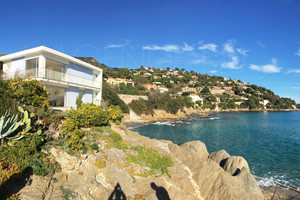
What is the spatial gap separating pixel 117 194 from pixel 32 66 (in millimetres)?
17794

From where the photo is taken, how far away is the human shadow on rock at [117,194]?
730 cm

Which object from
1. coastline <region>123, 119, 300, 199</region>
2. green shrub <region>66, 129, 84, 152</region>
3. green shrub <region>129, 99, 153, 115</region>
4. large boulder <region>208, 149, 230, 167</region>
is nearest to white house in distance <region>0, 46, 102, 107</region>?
green shrub <region>66, 129, 84, 152</region>

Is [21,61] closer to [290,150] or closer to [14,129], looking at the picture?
[14,129]

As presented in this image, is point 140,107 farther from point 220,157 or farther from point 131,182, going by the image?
point 131,182

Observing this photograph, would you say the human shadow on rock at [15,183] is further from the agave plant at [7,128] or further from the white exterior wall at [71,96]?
the white exterior wall at [71,96]

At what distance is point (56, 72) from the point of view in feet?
57.8

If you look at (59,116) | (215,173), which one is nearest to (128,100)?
(59,116)

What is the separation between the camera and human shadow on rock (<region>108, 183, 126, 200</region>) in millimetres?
7305

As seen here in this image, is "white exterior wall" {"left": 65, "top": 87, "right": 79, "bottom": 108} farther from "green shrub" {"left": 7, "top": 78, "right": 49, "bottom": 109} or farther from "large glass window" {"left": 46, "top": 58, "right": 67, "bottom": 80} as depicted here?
"green shrub" {"left": 7, "top": 78, "right": 49, "bottom": 109}

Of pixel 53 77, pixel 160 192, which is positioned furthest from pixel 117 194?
pixel 53 77

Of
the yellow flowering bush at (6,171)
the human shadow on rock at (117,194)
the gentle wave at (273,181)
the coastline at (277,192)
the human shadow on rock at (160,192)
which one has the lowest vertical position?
the gentle wave at (273,181)

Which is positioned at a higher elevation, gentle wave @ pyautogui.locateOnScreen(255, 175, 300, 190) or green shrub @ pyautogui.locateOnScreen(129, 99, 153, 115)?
green shrub @ pyautogui.locateOnScreen(129, 99, 153, 115)

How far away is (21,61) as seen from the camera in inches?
721

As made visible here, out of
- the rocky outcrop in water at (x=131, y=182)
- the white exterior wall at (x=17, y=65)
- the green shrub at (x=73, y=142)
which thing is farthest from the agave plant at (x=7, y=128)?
the white exterior wall at (x=17, y=65)
